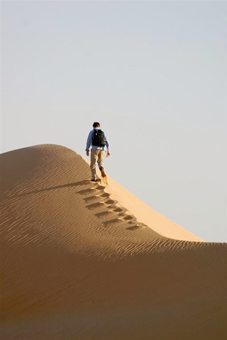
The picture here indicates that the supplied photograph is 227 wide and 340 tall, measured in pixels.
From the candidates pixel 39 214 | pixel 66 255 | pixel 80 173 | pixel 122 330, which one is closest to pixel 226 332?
pixel 122 330

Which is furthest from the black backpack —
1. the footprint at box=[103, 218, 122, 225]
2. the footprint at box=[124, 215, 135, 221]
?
the footprint at box=[103, 218, 122, 225]

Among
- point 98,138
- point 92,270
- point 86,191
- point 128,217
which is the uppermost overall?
point 98,138

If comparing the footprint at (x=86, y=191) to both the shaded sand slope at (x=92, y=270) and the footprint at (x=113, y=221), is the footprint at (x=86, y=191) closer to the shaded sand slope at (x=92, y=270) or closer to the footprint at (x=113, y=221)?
the shaded sand slope at (x=92, y=270)

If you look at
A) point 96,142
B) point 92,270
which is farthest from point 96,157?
point 92,270

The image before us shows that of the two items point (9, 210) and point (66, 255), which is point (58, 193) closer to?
point (9, 210)

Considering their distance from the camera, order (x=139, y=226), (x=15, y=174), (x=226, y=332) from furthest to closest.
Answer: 1. (x=15, y=174)
2. (x=139, y=226)
3. (x=226, y=332)

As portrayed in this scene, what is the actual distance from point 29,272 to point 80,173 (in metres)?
5.63

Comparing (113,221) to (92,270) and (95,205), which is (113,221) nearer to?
(95,205)

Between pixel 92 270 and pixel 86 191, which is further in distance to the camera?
pixel 86 191

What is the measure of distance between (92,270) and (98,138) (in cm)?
509

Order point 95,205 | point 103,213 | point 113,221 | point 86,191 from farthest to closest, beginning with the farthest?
point 86,191, point 95,205, point 103,213, point 113,221

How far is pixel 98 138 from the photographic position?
22.0 m

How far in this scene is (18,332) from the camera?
51.0 ft

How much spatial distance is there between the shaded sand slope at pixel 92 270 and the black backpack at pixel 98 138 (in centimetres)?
115
